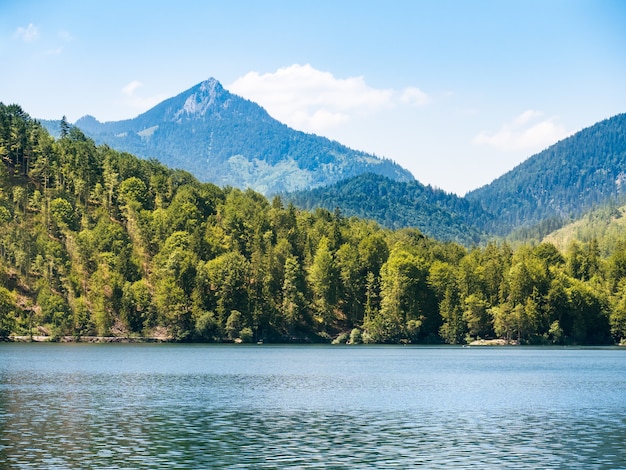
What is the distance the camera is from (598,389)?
8612 cm

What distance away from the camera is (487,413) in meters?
65.7

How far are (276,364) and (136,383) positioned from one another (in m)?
37.3

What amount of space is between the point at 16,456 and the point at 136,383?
148 ft

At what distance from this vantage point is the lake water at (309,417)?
46031 millimetres

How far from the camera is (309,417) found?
62.7 metres

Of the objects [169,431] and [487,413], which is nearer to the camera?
[169,431]

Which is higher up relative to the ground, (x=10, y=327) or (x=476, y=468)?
(x=10, y=327)

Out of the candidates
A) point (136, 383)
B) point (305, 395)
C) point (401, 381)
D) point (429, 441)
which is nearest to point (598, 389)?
point (401, 381)

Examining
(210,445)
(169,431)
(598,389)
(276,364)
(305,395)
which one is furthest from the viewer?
(276,364)

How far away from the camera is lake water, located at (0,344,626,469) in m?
46.0

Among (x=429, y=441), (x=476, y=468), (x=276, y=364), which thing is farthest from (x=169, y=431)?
(x=276, y=364)

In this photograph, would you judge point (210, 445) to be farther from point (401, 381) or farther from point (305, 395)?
point (401, 381)

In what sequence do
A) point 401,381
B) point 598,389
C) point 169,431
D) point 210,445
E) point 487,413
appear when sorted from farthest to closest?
point 401,381 < point 598,389 < point 487,413 < point 169,431 < point 210,445

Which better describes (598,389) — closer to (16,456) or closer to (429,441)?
(429,441)
